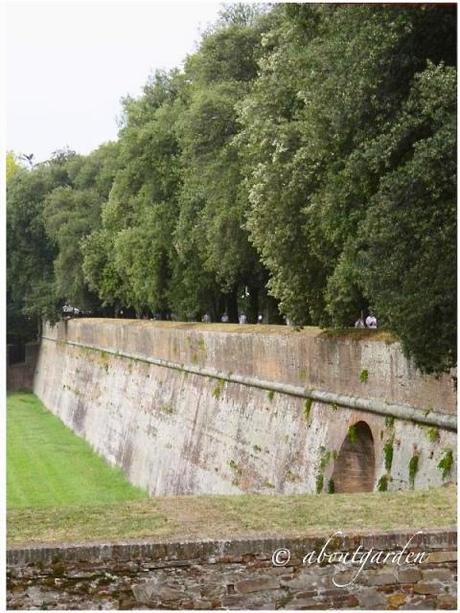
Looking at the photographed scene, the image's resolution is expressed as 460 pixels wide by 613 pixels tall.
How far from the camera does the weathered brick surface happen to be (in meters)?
7.65

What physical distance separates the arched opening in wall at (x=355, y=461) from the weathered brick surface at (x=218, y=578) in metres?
8.13

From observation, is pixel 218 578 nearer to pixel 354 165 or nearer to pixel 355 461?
pixel 354 165

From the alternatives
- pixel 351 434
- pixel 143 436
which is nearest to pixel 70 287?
pixel 143 436

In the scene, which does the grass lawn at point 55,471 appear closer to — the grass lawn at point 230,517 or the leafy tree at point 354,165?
the leafy tree at point 354,165

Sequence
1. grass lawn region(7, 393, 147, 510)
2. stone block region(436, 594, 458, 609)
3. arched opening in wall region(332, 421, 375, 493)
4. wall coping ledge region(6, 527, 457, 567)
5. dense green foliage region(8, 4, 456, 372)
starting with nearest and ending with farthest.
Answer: wall coping ledge region(6, 527, 457, 567)
stone block region(436, 594, 458, 609)
dense green foliage region(8, 4, 456, 372)
arched opening in wall region(332, 421, 375, 493)
grass lawn region(7, 393, 147, 510)

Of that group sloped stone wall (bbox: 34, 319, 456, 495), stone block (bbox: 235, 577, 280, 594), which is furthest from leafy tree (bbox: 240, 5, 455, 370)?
stone block (bbox: 235, 577, 280, 594)

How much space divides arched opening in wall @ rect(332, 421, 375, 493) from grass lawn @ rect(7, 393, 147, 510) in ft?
20.8

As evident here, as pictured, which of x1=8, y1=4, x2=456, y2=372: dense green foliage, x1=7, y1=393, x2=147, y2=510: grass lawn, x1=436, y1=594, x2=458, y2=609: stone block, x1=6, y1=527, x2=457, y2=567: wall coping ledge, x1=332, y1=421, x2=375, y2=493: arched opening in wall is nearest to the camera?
x1=6, y1=527, x2=457, y2=567: wall coping ledge

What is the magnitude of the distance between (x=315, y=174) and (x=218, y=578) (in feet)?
33.9

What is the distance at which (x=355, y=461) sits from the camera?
642 inches

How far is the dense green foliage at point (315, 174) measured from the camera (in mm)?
13062

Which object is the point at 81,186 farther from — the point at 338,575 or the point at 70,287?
the point at 338,575

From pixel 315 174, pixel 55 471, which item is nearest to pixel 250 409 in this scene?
pixel 315 174

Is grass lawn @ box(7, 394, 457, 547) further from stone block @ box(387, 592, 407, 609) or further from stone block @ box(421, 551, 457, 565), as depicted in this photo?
stone block @ box(387, 592, 407, 609)
